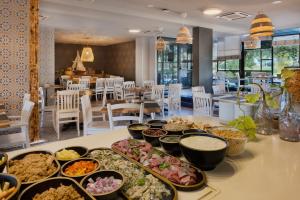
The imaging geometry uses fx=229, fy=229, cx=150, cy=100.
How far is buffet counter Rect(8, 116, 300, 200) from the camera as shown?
85cm

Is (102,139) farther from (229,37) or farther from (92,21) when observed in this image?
(229,37)

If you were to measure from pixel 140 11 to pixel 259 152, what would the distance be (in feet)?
14.9

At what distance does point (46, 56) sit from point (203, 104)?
572 cm

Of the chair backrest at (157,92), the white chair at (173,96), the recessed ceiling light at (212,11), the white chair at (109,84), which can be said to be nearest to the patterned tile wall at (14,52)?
the chair backrest at (157,92)

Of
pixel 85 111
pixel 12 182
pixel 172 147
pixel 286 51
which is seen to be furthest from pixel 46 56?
pixel 286 51

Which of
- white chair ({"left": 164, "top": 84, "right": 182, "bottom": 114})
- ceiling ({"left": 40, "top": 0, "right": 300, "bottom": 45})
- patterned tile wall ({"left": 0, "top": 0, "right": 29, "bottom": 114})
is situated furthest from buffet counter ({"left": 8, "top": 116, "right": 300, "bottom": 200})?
white chair ({"left": 164, "top": 84, "right": 182, "bottom": 114})

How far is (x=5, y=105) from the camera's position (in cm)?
376

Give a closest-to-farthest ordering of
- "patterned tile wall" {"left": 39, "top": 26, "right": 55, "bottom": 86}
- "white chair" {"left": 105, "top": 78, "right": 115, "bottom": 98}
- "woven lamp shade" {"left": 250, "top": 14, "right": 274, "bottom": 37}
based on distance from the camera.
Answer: "woven lamp shade" {"left": 250, "top": 14, "right": 274, "bottom": 37}
"patterned tile wall" {"left": 39, "top": 26, "right": 55, "bottom": 86}
"white chair" {"left": 105, "top": 78, "right": 115, "bottom": 98}

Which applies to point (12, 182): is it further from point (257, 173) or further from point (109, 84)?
point (109, 84)

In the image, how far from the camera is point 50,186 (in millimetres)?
792

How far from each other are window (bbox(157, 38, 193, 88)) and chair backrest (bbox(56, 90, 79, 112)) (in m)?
5.66

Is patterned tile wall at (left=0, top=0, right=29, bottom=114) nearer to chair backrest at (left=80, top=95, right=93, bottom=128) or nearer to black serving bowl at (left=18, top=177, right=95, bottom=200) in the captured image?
chair backrest at (left=80, top=95, right=93, bottom=128)

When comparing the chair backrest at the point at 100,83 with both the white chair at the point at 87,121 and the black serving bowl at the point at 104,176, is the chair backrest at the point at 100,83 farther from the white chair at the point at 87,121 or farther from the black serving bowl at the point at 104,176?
the black serving bowl at the point at 104,176

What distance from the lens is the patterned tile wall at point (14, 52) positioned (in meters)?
3.66
